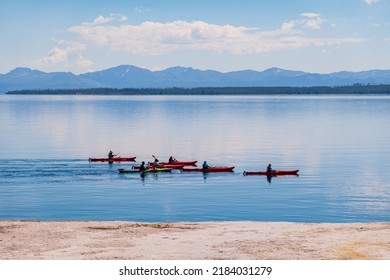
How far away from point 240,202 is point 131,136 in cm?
7599

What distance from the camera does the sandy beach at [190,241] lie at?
2678 cm

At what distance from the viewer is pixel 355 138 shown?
407ft

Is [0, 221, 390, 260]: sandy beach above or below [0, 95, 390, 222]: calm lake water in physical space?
above

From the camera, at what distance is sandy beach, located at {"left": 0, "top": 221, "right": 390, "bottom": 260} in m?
26.8

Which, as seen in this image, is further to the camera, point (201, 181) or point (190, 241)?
point (201, 181)

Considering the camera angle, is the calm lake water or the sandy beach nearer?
the sandy beach

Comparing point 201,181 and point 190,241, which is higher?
point 190,241

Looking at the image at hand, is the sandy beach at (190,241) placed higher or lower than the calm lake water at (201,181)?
higher

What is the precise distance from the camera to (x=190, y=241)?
2992cm

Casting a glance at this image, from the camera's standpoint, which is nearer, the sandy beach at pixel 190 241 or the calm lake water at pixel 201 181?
the sandy beach at pixel 190 241

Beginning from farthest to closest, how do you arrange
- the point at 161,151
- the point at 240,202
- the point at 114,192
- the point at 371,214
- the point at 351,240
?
1. the point at 161,151
2. the point at 114,192
3. the point at 240,202
4. the point at 371,214
5. the point at 351,240
